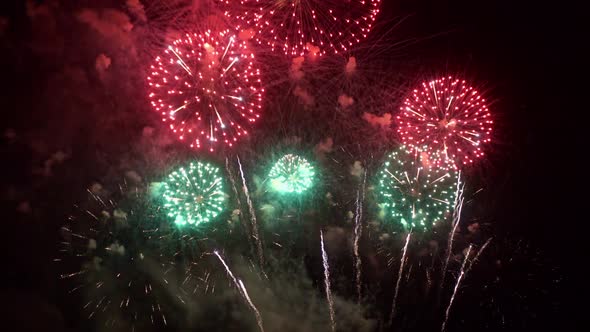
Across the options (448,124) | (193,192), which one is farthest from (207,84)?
(448,124)

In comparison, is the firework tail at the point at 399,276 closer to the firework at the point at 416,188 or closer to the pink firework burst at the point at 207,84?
the firework at the point at 416,188

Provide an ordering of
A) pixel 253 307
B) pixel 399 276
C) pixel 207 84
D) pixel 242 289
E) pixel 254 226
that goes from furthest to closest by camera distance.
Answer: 1. pixel 253 307
2. pixel 242 289
3. pixel 399 276
4. pixel 254 226
5. pixel 207 84

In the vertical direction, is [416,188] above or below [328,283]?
above

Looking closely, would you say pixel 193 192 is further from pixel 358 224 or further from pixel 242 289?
pixel 358 224

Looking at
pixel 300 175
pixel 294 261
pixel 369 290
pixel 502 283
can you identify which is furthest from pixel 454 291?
pixel 300 175

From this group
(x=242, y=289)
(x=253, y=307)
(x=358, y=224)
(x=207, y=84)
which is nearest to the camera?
(x=207, y=84)

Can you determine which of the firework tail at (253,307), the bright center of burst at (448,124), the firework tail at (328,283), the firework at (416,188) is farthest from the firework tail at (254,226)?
the bright center of burst at (448,124)
